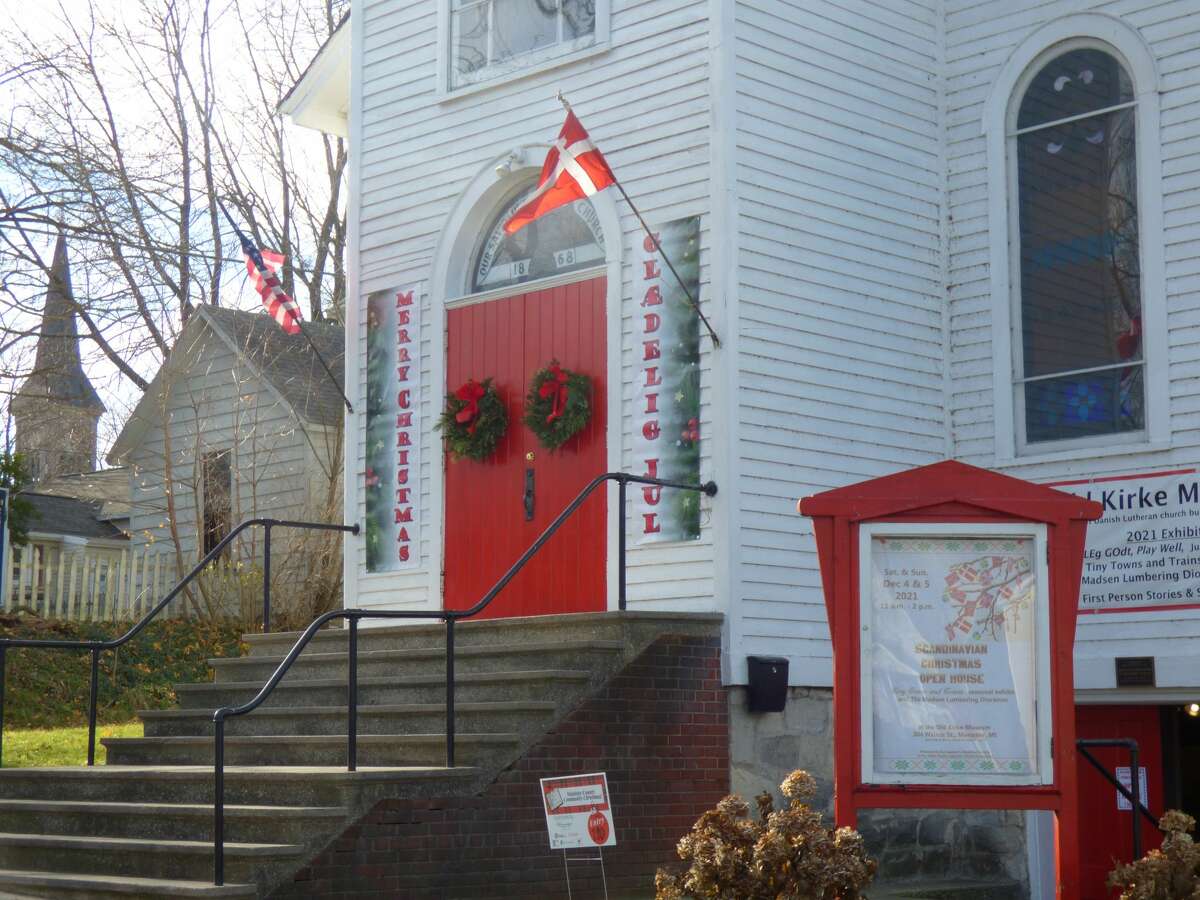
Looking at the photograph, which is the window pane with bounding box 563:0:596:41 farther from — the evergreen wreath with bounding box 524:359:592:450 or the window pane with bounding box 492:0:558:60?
the evergreen wreath with bounding box 524:359:592:450

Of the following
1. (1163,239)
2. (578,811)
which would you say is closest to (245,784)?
(578,811)

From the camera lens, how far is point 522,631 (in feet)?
33.8

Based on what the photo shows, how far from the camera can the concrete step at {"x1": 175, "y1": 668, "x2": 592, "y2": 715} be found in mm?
9406

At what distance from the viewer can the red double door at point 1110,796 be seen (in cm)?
1105

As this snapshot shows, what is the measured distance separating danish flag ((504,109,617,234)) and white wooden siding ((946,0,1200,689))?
2.90 metres

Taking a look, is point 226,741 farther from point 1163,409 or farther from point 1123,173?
point 1123,173

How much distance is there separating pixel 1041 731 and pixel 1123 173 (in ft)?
18.2

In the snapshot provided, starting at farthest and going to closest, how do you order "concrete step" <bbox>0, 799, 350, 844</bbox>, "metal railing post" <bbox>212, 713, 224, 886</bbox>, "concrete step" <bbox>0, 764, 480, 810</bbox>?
"concrete step" <bbox>0, 764, 480, 810</bbox>, "concrete step" <bbox>0, 799, 350, 844</bbox>, "metal railing post" <bbox>212, 713, 224, 886</bbox>

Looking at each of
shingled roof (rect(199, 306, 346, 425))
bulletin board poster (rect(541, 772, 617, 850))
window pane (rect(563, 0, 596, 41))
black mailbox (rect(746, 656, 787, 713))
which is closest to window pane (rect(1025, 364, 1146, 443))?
black mailbox (rect(746, 656, 787, 713))

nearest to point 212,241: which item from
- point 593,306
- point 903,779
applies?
point 593,306

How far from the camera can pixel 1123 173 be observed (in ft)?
37.3

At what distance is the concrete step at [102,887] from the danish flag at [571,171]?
472 centimetres

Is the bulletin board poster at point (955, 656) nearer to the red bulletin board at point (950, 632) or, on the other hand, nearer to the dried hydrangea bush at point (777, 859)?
the red bulletin board at point (950, 632)

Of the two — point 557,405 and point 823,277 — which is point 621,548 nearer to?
point 557,405
